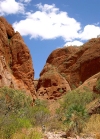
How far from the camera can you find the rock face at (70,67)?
5816cm

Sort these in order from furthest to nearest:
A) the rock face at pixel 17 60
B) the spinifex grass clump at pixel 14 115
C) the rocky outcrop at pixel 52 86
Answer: the rocky outcrop at pixel 52 86 < the rock face at pixel 17 60 < the spinifex grass clump at pixel 14 115

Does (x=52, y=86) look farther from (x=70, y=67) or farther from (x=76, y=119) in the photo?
(x=76, y=119)

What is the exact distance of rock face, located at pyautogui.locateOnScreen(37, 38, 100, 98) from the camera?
58.2m

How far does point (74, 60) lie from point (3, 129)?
190 ft

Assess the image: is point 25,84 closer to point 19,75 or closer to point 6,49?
point 19,75

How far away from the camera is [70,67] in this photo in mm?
68562

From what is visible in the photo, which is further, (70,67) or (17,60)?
(70,67)

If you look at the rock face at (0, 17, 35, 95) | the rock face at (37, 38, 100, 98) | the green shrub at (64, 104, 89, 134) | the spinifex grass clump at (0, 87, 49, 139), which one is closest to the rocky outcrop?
the rock face at (37, 38, 100, 98)

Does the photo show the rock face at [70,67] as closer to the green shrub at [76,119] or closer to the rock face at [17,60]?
the rock face at [17,60]

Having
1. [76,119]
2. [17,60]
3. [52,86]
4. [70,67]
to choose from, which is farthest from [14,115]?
[70,67]

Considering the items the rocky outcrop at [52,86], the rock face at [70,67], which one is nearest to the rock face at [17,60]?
the rocky outcrop at [52,86]

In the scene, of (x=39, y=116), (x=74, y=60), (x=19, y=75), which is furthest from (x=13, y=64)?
(x=74, y=60)

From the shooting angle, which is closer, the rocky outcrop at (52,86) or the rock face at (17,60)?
the rock face at (17,60)

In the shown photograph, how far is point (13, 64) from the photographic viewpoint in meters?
37.3
